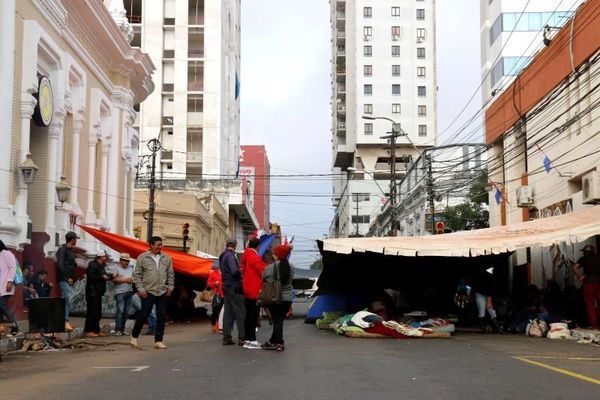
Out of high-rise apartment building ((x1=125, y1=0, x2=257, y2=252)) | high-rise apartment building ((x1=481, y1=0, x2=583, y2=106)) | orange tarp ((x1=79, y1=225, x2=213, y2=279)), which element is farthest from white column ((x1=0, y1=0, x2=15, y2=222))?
high-rise apartment building ((x1=125, y1=0, x2=257, y2=252))

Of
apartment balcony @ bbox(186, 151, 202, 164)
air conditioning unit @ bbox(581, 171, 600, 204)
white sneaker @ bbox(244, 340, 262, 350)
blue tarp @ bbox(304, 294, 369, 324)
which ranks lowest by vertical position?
white sneaker @ bbox(244, 340, 262, 350)

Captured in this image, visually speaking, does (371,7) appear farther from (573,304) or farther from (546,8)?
(573,304)

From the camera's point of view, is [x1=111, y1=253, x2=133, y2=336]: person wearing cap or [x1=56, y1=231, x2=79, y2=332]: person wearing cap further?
[x1=111, y1=253, x2=133, y2=336]: person wearing cap

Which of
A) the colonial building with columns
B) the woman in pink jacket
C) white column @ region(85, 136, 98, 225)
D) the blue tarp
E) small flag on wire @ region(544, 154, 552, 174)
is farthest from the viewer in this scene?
white column @ region(85, 136, 98, 225)

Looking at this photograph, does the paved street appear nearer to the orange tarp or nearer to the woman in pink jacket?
the woman in pink jacket

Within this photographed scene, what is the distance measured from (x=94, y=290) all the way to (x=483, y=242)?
7.91 metres

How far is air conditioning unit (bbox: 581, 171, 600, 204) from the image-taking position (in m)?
17.3

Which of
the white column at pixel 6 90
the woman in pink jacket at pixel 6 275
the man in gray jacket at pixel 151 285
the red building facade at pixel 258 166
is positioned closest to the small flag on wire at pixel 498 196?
the white column at pixel 6 90

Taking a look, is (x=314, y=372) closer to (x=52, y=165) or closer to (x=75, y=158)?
(x=52, y=165)

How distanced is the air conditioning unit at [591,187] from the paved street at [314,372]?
5471 millimetres

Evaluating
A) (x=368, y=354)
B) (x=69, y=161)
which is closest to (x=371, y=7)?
(x=69, y=161)

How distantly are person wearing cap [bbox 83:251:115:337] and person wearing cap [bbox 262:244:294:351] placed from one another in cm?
498

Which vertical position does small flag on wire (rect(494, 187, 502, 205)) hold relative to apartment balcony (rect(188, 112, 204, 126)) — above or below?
below

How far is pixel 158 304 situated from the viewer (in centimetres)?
1192
